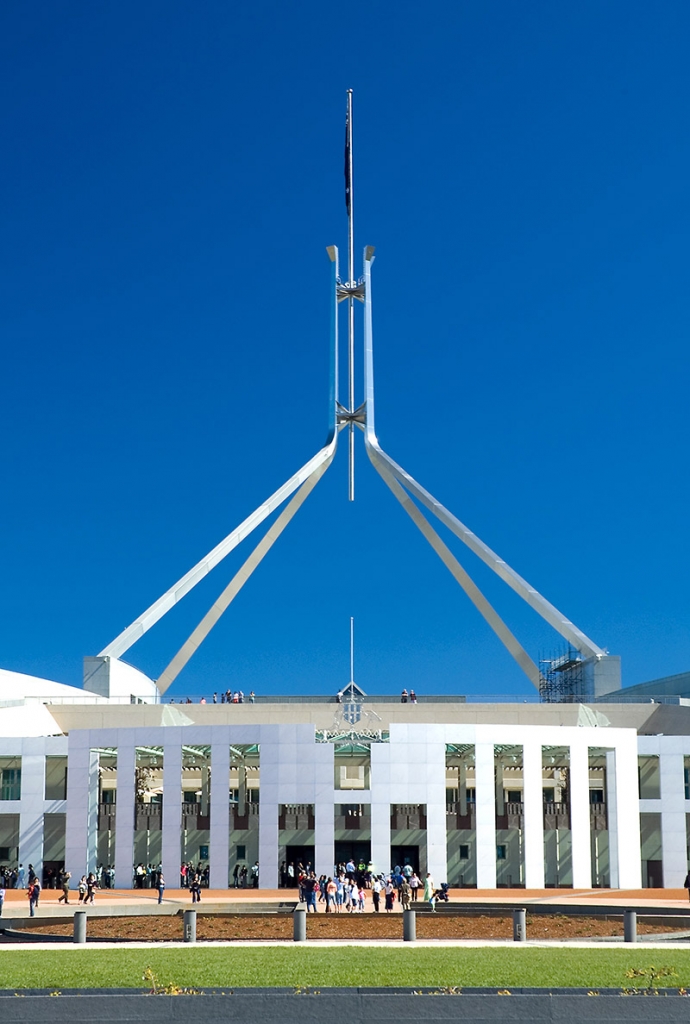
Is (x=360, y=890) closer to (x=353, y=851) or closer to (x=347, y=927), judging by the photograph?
(x=347, y=927)

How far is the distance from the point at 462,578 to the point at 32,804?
2672cm

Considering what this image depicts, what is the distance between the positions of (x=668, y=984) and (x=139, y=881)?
3124cm

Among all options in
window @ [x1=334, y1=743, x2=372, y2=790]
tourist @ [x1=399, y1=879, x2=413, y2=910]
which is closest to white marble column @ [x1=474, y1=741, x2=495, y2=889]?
window @ [x1=334, y1=743, x2=372, y2=790]

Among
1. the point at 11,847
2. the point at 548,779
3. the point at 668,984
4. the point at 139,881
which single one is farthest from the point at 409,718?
the point at 668,984

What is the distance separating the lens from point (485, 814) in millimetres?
45594

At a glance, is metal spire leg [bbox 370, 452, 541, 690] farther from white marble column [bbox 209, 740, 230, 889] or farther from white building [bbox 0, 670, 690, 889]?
white marble column [bbox 209, 740, 230, 889]

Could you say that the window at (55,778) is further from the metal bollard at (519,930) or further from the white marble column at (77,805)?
the metal bollard at (519,930)

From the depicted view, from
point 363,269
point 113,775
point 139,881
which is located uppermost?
point 363,269

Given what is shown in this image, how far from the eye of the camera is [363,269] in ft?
239

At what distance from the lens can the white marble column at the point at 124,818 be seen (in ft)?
148

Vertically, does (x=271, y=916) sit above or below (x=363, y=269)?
below

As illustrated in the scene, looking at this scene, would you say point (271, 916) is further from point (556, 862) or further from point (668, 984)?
point (556, 862)

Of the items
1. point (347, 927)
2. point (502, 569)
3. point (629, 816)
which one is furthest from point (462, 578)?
point (347, 927)

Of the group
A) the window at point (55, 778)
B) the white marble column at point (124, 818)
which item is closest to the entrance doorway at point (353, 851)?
the white marble column at point (124, 818)
